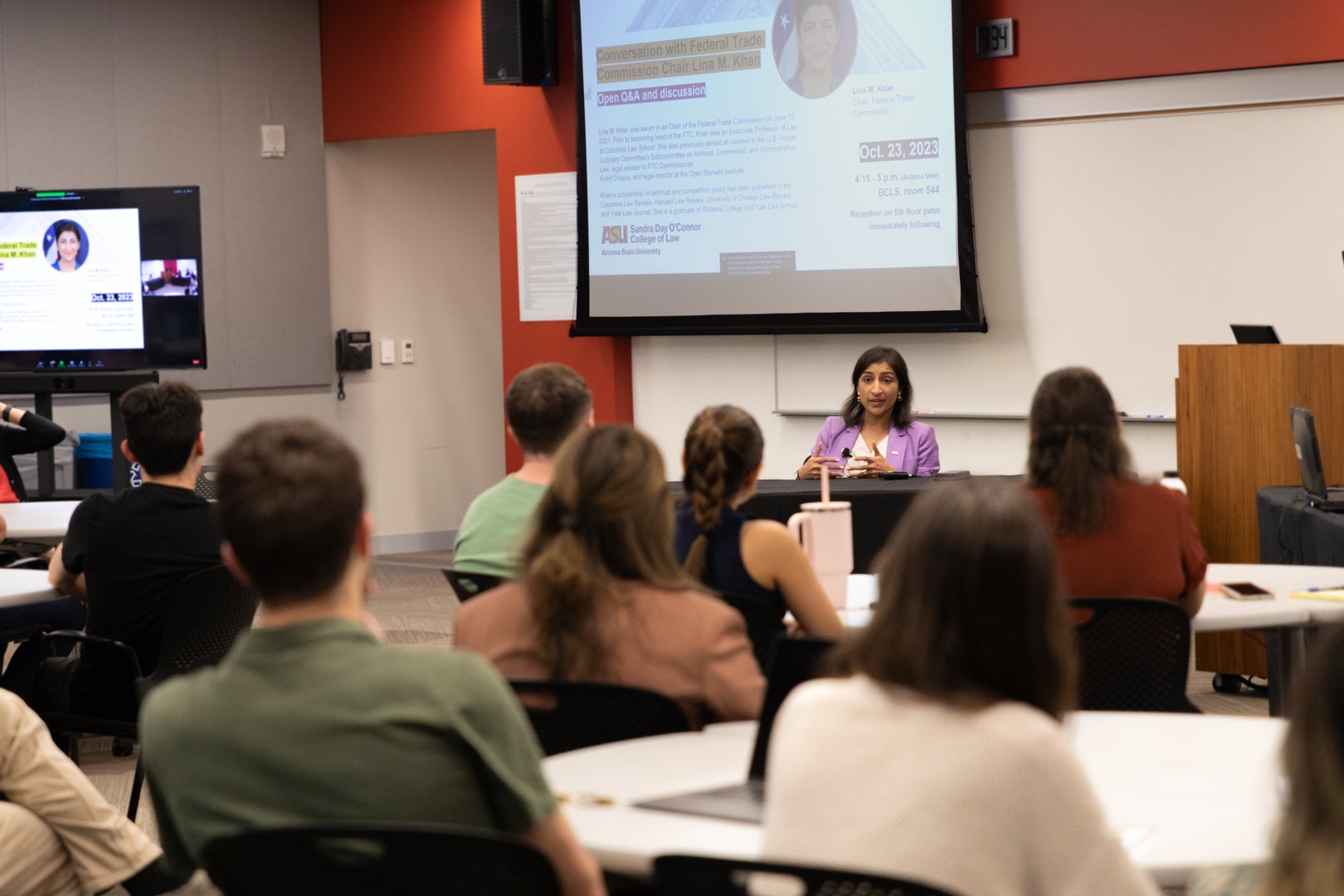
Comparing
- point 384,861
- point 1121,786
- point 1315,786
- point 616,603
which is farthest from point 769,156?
point 1315,786

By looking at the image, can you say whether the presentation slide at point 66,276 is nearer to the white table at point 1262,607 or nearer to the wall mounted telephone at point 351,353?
the wall mounted telephone at point 351,353

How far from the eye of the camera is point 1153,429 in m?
6.48

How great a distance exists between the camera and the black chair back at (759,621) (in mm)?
2764

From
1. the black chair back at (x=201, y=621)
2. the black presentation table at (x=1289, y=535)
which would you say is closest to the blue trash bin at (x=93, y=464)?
the black chair back at (x=201, y=621)

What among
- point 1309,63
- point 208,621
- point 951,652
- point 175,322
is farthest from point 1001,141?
point 951,652

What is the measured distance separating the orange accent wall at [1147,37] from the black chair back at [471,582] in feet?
14.5

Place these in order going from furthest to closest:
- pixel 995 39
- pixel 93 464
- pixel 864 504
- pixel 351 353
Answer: pixel 351 353 → pixel 93 464 → pixel 995 39 → pixel 864 504

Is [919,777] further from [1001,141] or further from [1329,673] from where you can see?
[1001,141]

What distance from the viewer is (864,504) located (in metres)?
5.18

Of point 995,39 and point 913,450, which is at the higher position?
point 995,39

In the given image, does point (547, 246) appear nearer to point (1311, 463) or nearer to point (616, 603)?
point (1311, 463)

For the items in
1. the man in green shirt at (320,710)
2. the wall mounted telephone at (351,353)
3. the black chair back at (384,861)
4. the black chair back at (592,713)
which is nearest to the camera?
the black chair back at (384,861)

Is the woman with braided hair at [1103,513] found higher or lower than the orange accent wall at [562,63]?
lower

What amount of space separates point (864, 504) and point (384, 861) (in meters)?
3.83
